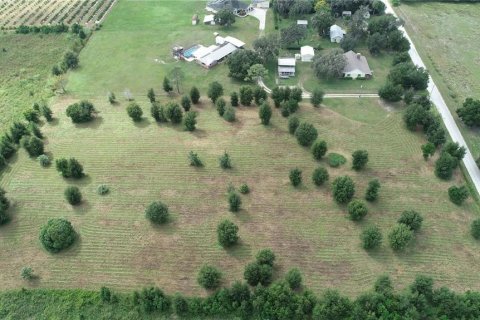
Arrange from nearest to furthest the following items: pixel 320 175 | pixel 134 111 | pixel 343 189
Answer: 1. pixel 343 189
2. pixel 320 175
3. pixel 134 111

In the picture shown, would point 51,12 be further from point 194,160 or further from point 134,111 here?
point 194,160

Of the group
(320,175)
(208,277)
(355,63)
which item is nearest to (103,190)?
(208,277)

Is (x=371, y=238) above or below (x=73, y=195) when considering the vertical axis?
below

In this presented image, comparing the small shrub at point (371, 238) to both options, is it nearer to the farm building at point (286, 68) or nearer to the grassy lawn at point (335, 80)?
the grassy lawn at point (335, 80)

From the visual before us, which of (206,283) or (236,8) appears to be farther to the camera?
(236,8)

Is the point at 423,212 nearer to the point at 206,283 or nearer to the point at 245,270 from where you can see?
the point at 245,270

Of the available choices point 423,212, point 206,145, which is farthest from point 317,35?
point 423,212
